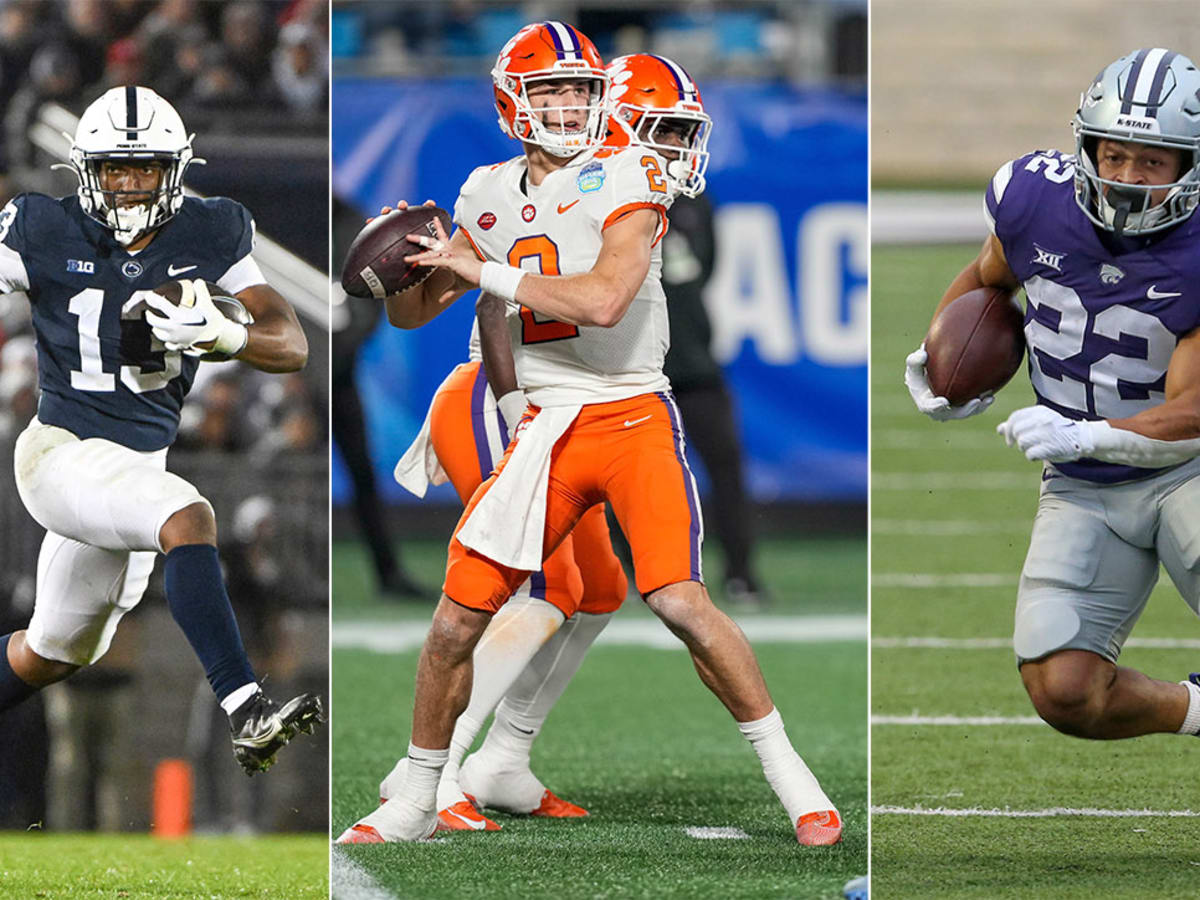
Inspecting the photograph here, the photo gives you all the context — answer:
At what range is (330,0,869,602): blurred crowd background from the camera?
21.9 ft

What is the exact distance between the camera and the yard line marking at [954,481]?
7348 millimetres

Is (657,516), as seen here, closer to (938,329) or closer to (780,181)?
(938,329)

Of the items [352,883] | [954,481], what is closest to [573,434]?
[352,883]

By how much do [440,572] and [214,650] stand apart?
404 cm

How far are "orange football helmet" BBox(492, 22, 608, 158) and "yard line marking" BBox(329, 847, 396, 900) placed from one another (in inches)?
47.0

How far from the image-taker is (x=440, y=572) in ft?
22.5

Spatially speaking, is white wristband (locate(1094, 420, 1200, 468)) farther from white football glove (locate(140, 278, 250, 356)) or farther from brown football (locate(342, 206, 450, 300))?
white football glove (locate(140, 278, 250, 356))

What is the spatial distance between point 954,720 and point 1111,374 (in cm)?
140

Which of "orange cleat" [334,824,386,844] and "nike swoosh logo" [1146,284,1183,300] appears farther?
"orange cleat" [334,824,386,844]

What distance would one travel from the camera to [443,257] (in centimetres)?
293

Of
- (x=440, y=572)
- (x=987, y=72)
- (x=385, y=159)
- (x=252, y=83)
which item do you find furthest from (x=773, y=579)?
(x=987, y=72)

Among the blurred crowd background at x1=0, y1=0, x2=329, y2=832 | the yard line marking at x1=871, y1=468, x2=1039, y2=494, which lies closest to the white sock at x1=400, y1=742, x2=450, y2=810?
the blurred crowd background at x1=0, y1=0, x2=329, y2=832

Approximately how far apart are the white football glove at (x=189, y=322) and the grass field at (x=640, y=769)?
0.84 metres

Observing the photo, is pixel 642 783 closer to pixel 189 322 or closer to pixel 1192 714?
pixel 1192 714
